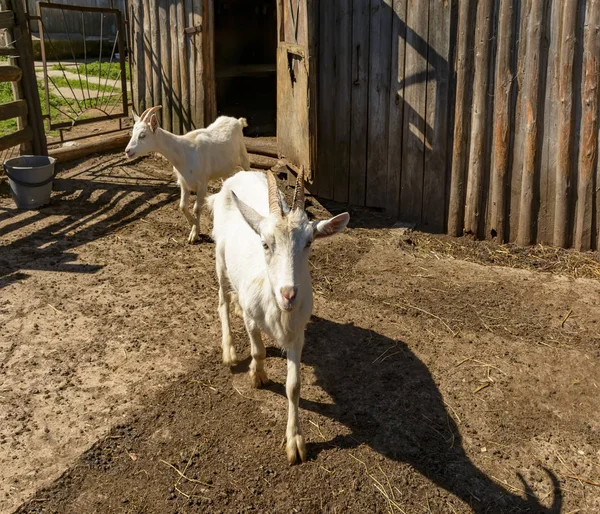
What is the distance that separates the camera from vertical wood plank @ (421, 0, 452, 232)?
24.8 ft

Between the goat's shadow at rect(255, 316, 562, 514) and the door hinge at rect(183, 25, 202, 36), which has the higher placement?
the door hinge at rect(183, 25, 202, 36)

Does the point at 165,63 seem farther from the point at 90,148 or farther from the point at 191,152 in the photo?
the point at 191,152

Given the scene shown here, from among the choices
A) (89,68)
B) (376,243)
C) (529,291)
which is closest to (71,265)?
(376,243)

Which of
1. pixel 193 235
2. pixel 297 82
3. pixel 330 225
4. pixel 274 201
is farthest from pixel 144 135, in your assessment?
pixel 330 225

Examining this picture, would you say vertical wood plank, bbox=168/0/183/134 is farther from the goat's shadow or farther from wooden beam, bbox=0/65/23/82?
the goat's shadow

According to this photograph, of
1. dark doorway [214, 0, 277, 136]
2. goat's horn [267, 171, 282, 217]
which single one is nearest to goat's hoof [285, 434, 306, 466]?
goat's horn [267, 171, 282, 217]

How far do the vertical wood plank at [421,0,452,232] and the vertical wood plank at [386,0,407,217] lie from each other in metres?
0.35

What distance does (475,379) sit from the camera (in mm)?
5148

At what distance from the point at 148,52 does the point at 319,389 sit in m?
8.14

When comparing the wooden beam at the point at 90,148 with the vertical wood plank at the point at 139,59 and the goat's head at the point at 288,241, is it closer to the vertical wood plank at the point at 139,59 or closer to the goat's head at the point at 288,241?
the vertical wood plank at the point at 139,59

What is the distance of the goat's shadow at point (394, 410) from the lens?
4.04 metres

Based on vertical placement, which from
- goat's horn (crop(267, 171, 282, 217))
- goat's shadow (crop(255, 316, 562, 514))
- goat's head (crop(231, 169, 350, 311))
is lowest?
goat's shadow (crop(255, 316, 562, 514))

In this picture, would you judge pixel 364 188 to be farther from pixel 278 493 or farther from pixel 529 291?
pixel 278 493

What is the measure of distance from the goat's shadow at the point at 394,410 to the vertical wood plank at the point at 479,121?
8.80 ft
